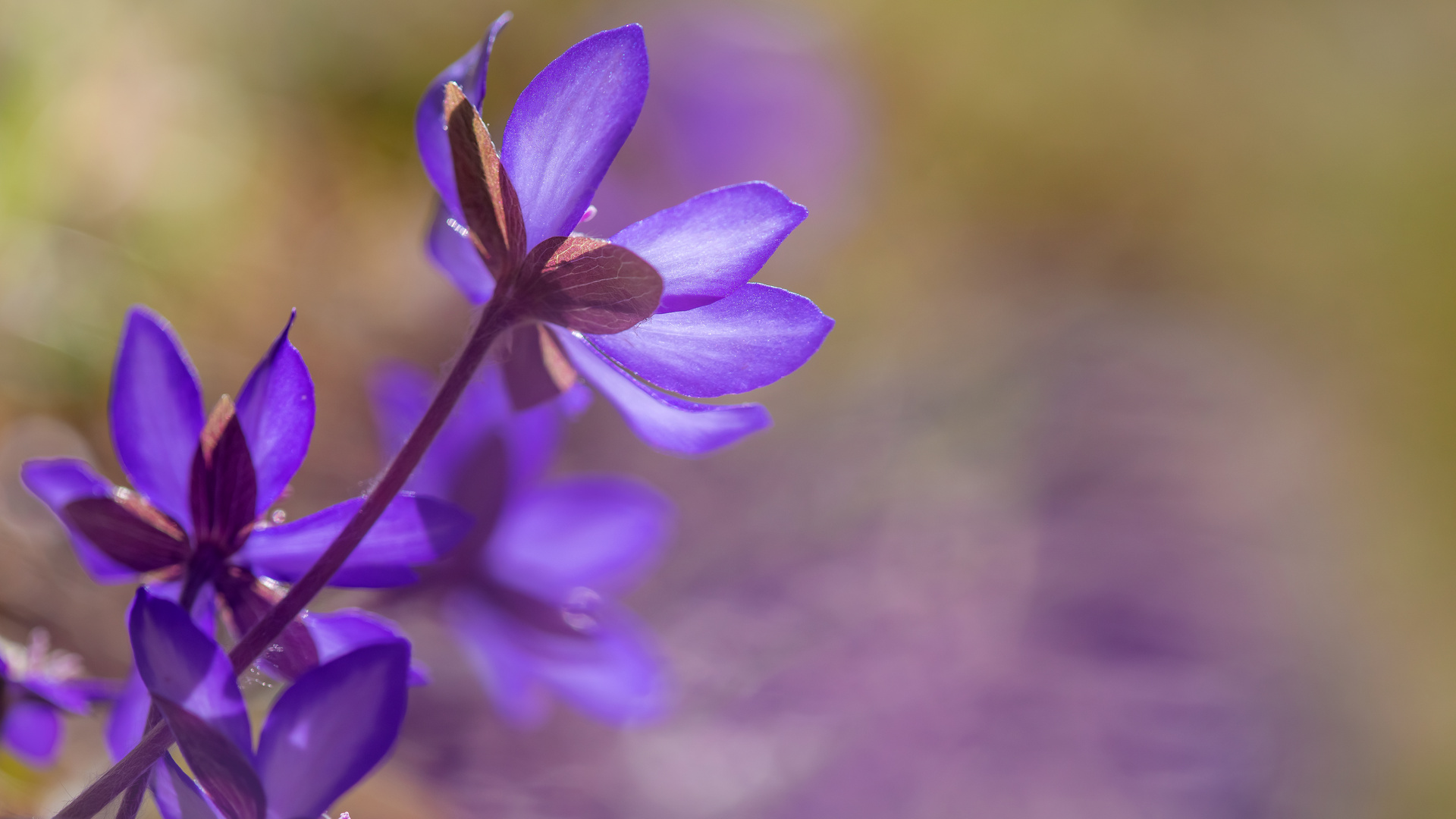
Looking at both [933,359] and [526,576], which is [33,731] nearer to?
[526,576]

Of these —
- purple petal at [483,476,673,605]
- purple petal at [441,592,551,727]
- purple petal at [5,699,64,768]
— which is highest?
purple petal at [483,476,673,605]

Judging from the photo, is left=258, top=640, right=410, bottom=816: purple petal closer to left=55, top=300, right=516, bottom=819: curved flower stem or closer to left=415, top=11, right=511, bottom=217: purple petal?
left=55, top=300, right=516, bottom=819: curved flower stem

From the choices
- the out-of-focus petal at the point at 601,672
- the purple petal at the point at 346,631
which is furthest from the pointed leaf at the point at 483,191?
the out-of-focus petal at the point at 601,672

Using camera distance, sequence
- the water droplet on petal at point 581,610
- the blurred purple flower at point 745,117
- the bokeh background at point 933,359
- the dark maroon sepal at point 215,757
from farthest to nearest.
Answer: the blurred purple flower at point 745,117 < the bokeh background at point 933,359 < the water droplet on petal at point 581,610 < the dark maroon sepal at point 215,757

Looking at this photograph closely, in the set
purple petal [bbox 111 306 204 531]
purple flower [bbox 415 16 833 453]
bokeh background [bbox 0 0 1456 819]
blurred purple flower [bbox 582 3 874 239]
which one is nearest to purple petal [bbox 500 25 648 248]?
purple flower [bbox 415 16 833 453]

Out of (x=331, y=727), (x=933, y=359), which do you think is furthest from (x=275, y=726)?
(x=933, y=359)

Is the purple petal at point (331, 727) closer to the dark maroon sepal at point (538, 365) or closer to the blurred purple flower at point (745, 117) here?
the dark maroon sepal at point (538, 365)

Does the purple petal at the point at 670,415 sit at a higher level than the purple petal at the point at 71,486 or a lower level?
A: higher
